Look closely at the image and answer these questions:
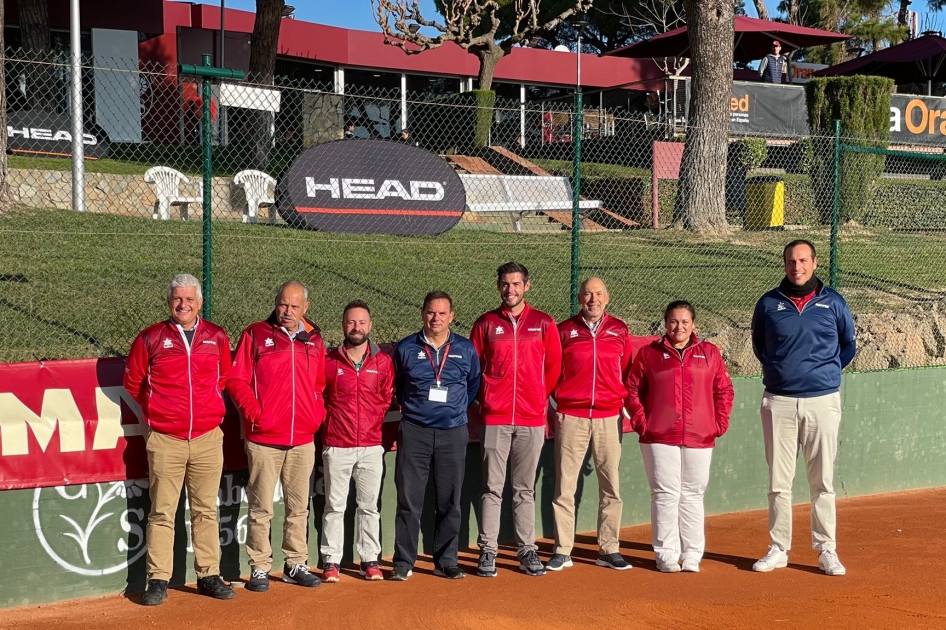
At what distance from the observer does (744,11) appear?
145 feet

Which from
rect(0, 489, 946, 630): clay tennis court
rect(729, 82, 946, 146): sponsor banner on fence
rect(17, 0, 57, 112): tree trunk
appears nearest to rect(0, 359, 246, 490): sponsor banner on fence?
rect(0, 489, 946, 630): clay tennis court

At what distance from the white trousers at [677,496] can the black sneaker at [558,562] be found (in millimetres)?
556

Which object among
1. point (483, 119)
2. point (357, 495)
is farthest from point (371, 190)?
point (483, 119)

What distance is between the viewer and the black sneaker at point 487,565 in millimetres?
6191

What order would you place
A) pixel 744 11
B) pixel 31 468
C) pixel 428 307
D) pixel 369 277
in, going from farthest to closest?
pixel 744 11 < pixel 369 277 < pixel 428 307 < pixel 31 468

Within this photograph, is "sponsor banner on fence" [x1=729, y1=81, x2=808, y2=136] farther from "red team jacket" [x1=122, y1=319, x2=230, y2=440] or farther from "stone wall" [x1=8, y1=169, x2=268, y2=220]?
"red team jacket" [x1=122, y1=319, x2=230, y2=440]

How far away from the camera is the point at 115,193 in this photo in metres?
13.0

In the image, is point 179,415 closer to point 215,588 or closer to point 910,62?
point 215,588

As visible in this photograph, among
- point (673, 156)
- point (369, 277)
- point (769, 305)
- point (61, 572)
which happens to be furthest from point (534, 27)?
point (61, 572)

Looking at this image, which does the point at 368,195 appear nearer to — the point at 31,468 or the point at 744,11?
the point at 31,468

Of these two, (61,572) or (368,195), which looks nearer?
(61,572)

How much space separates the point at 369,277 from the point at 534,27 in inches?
637

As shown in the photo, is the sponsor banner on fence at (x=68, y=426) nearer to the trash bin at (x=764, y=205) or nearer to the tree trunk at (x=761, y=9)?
the trash bin at (x=764, y=205)

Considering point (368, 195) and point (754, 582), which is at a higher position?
point (368, 195)
